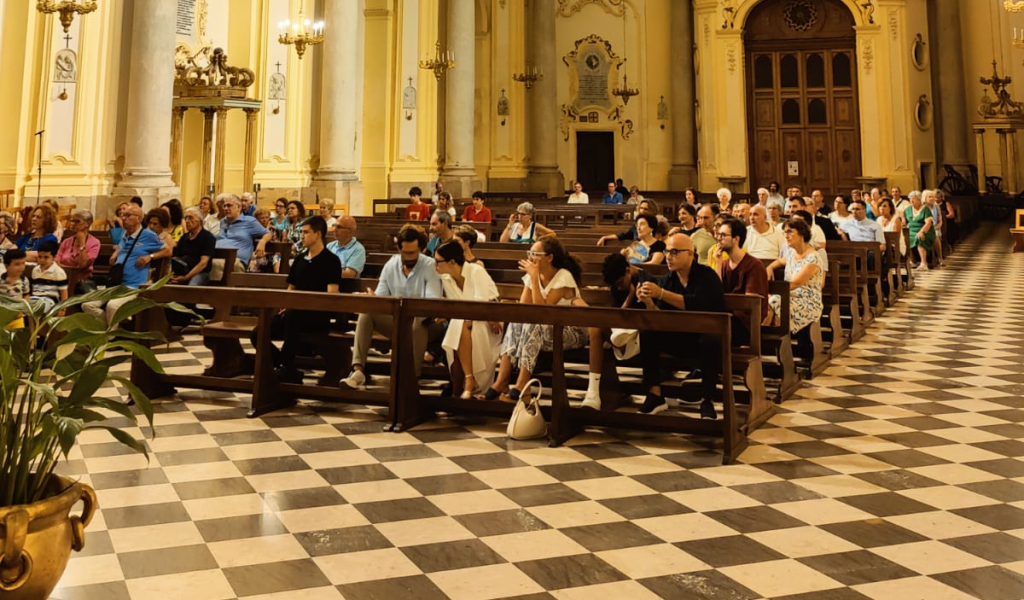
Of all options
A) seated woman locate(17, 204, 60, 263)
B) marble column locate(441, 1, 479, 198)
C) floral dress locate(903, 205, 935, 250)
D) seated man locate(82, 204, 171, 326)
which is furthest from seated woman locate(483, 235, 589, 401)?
marble column locate(441, 1, 479, 198)

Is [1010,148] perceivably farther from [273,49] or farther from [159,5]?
[159,5]

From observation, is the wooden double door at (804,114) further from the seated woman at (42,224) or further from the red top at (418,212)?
the seated woman at (42,224)

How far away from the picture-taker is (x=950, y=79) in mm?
26531

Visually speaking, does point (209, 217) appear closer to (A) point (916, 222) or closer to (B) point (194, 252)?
(B) point (194, 252)

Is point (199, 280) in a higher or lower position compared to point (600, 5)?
lower

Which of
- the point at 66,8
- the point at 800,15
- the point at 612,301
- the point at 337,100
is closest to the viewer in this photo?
the point at 612,301

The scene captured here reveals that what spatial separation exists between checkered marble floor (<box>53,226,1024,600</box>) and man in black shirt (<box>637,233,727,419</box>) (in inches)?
16.0

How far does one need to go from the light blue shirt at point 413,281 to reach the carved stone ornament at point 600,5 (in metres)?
22.8

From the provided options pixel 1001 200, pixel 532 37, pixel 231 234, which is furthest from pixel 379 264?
pixel 1001 200

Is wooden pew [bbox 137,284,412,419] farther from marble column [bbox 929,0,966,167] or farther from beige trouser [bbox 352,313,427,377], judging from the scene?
marble column [bbox 929,0,966,167]

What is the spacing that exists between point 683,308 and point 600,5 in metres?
23.8

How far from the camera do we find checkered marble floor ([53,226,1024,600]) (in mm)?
3518

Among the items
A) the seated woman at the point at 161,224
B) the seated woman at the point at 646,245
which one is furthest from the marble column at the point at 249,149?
the seated woman at the point at 646,245

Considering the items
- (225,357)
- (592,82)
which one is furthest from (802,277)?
(592,82)
